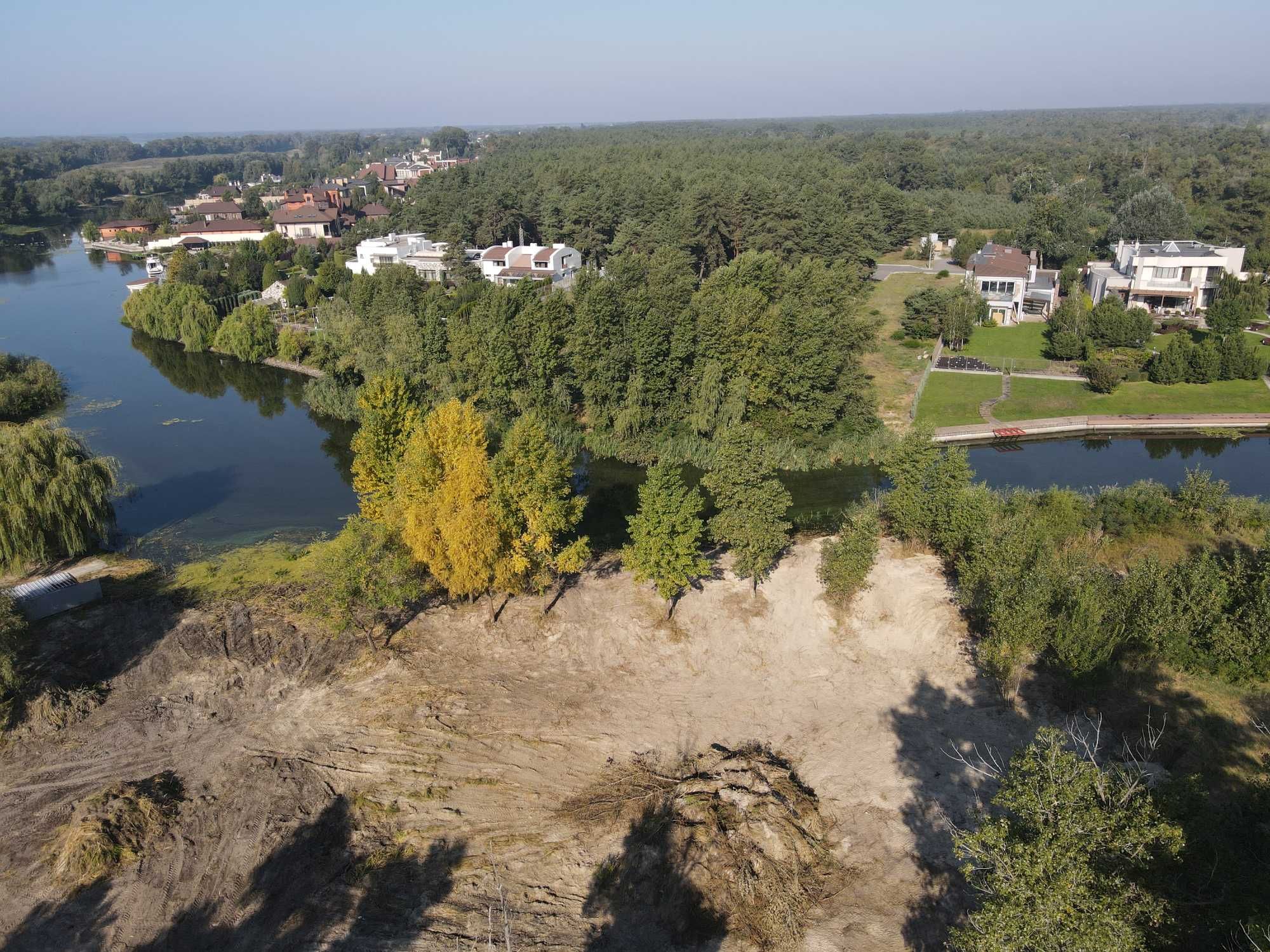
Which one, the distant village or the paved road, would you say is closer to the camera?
the distant village

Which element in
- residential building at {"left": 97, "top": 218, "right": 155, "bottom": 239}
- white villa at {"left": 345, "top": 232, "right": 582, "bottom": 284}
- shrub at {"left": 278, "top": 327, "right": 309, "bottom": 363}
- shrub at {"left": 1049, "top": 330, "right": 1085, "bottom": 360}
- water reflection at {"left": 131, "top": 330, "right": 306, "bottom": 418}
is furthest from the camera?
residential building at {"left": 97, "top": 218, "right": 155, "bottom": 239}

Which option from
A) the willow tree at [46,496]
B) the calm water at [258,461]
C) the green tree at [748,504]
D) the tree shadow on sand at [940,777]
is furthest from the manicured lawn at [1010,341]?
the willow tree at [46,496]

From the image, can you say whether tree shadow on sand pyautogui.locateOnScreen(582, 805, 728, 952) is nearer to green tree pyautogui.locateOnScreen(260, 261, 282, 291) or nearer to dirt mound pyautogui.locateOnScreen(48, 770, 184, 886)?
dirt mound pyautogui.locateOnScreen(48, 770, 184, 886)

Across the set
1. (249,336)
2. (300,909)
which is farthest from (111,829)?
(249,336)

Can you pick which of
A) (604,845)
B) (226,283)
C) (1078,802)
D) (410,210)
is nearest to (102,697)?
(604,845)

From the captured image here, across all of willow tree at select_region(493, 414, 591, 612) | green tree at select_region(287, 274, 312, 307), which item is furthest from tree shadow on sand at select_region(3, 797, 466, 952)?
green tree at select_region(287, 274, 312, 307)

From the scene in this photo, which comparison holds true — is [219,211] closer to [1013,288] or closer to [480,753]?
[1013,288]
